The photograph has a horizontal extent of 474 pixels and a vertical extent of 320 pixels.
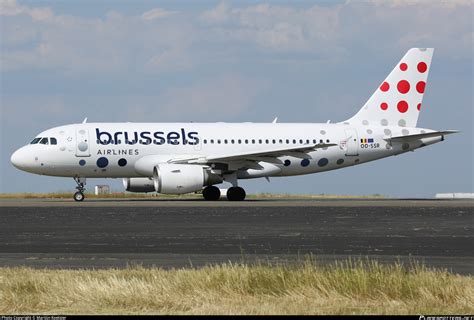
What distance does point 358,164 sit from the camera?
57469mm

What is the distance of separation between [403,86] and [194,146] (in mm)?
13954

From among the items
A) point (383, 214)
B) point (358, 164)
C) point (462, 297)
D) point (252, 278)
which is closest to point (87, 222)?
point (383, 214)

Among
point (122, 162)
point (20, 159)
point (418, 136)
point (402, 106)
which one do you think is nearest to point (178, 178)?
point (122, 162)

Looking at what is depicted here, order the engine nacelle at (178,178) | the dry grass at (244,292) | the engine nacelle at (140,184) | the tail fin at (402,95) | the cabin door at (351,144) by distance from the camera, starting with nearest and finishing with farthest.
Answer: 1. the dry grass at (244,292)
2. the engine nacelle at (178,178)
3. the engine nacelle at (140,184)
4. the cabin door at (351,144)
5. the tail fin at (402,95)

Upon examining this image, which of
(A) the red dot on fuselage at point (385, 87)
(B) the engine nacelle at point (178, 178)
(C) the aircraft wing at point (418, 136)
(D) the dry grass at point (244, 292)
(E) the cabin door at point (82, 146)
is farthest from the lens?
(A) the red dot on fuselage at point (385, 87)

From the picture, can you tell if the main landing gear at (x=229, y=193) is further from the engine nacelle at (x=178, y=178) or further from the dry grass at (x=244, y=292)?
the dry grass at (x=244, y=292)

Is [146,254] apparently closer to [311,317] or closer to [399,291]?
[399,291]

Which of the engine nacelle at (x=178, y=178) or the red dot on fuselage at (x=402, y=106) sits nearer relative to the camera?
the engine nacelle at (x=178, y=178)

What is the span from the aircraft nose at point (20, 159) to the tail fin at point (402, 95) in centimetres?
1885

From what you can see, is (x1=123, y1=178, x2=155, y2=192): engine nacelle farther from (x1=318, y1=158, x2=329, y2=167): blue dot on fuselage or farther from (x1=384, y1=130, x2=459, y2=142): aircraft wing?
(x1=384, y1=130, x2=459, y2=142): aircraft wing

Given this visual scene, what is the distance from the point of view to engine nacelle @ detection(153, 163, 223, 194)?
161 feet

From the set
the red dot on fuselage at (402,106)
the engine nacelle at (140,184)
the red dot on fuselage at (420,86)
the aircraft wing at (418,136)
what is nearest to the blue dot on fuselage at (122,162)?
the engine nacelle at (140,184)

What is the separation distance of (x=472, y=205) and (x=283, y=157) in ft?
36.9

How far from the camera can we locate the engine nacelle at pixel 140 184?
54594 millimetres
